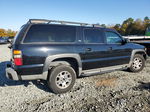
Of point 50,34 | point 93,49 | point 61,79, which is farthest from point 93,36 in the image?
point 61,79

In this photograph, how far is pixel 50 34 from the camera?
3.75 metres

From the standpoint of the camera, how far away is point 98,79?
4914 mm

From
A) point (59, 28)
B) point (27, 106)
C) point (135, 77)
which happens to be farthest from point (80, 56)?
point (135, 77)

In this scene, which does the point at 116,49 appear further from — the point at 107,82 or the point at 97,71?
the point at 107,82

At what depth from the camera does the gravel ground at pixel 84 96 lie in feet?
10.0

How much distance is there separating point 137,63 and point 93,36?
2.46 metres

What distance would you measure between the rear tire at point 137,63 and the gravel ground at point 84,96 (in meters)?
0.70

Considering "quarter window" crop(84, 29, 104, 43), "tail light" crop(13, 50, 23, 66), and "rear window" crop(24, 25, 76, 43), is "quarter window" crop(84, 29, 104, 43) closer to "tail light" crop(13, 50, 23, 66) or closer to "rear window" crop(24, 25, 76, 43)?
"rear window" crop(24, 25, 76, 43)

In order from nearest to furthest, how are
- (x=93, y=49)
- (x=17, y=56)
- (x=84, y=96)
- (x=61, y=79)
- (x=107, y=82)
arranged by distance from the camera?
1. (x=17, y=56)
2. (x=84, y=96)
3. (x=61, y=79)
4. (x=93, y=49)
5. (x=107, y=82)

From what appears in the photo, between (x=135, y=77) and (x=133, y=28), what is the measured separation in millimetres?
65992

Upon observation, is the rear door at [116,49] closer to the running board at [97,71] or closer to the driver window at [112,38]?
the driver window at [112,38]

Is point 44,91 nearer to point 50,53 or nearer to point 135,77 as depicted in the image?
point 50,53

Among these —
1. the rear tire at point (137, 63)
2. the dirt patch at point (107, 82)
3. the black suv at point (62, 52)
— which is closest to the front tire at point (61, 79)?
the black suv at point (62, 52)

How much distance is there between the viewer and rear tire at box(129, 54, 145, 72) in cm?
562
